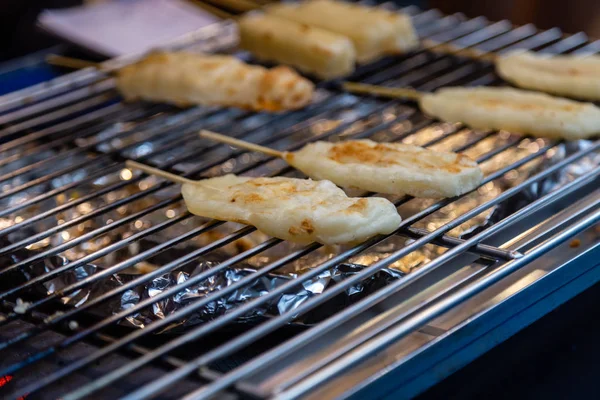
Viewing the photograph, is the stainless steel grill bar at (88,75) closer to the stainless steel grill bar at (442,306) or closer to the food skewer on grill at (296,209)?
the food skewer on grill at (296,209)

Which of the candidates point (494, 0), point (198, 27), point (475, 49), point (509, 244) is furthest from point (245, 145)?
point (494, 0)

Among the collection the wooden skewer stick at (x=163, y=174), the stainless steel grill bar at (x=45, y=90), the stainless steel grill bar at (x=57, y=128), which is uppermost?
the stainless steel grill bar at (x=45, y=90)

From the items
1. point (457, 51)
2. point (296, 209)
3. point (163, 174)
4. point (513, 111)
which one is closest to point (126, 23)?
point (457, 51)

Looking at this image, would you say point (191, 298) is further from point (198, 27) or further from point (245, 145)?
point (198, 27)

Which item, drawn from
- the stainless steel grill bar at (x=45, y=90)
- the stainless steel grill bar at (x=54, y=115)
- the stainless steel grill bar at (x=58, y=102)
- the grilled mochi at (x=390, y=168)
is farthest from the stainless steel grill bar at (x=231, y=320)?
the stainless steel grill bar at (x=45, y=90)

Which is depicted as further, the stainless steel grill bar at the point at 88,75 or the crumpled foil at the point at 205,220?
the stainless steel grill bar at the point at 88,75
